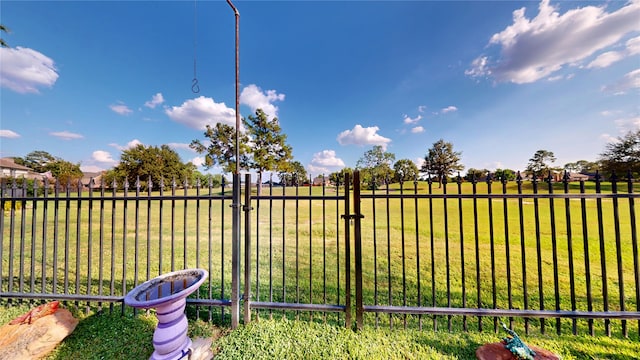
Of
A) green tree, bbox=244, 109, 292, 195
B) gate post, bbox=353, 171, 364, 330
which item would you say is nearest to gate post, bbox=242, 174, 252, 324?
gate post, bbox=353, 171, 364, 330

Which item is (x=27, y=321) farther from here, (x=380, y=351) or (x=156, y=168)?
(x=156, y=168)

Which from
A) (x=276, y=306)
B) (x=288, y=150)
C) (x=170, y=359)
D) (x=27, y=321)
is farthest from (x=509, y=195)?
(x=288, y=150)

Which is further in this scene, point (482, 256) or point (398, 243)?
point (398, 243)

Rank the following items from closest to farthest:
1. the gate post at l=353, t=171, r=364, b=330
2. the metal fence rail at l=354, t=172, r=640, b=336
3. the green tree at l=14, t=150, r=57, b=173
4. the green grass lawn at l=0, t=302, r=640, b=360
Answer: the green grass lawn at l=0, t=302, r=640, b=360 < the metal fence rail at l=354, t=172, r=640, b=336 < the gate post at l=353, t=171, r=364, b=330 < the green tree at l=14, t=150, r=57, b=173

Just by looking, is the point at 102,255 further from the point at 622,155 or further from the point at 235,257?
the point at 622,155

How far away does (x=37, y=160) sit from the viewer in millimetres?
44781

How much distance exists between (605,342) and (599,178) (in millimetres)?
1734

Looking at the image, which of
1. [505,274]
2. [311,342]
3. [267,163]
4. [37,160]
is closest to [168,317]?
[311,342]

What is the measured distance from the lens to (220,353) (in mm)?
2312

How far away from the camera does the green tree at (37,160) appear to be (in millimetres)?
43906

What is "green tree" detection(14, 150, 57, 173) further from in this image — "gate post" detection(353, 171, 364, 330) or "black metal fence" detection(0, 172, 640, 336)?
"gate post" detection(353, 171, 364, 330)

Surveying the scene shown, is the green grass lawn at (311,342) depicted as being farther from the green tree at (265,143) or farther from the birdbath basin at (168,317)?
the green tree at (265,143)

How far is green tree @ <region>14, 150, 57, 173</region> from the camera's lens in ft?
144

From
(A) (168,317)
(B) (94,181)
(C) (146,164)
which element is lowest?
(A) (168,317)
